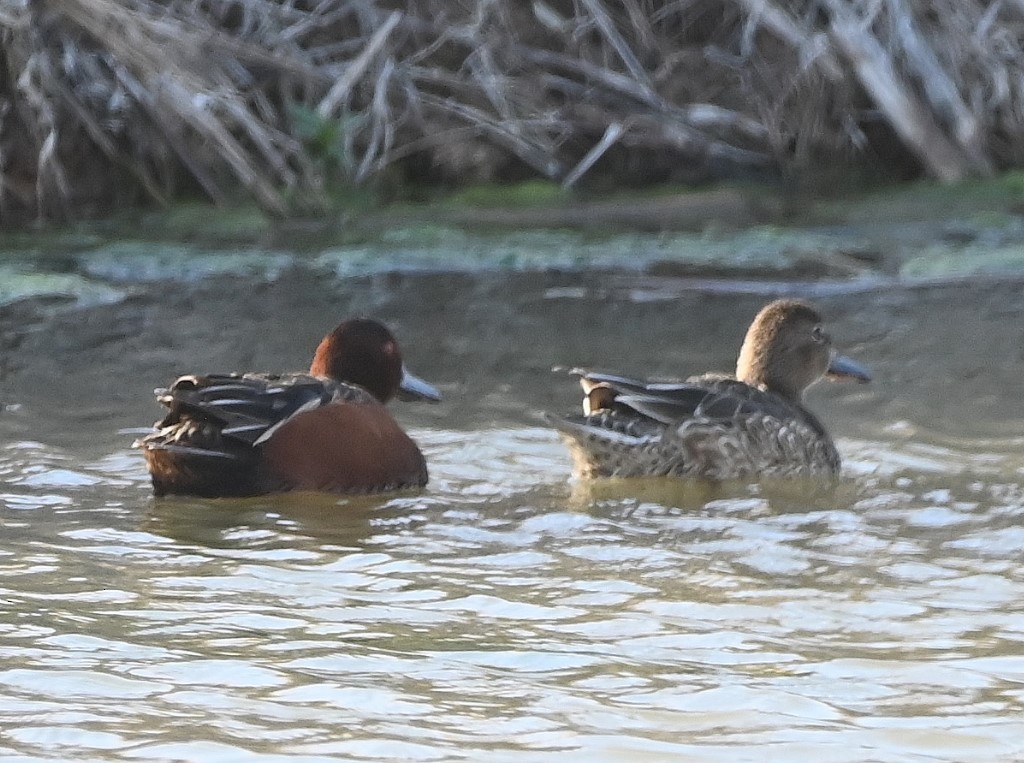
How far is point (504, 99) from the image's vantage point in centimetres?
1212

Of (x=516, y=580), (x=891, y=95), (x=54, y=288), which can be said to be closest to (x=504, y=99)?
(x=891, y=95)

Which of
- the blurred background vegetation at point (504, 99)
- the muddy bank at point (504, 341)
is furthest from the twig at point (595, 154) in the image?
the muddy bank at point (504, 341)

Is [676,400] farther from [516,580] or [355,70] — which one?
[355,70]

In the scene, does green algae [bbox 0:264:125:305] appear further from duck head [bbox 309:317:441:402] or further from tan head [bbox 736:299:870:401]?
tan head [bbox 736:299:870:401]

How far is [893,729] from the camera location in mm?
3695

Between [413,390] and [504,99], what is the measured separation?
215 inches

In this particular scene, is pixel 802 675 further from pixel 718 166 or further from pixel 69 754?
pixel 718 166

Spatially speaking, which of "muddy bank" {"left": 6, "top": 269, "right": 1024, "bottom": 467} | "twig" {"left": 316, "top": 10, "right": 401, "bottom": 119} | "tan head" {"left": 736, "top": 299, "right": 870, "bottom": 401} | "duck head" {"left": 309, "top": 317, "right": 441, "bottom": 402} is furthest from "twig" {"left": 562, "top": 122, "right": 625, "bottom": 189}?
"duck head" {"left": 309, "top": 317, "right": 441, "bottom": 402}

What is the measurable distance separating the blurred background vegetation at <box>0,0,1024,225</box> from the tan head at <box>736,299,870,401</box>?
4.46 m

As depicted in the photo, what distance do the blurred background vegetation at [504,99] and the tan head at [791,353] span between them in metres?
4.46

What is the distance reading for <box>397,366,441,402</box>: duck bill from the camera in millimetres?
6965

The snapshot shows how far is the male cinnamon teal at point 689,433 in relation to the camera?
650 centimetres

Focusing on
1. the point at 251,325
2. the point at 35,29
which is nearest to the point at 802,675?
the point at 251,325

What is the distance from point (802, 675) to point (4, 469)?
3.23m
